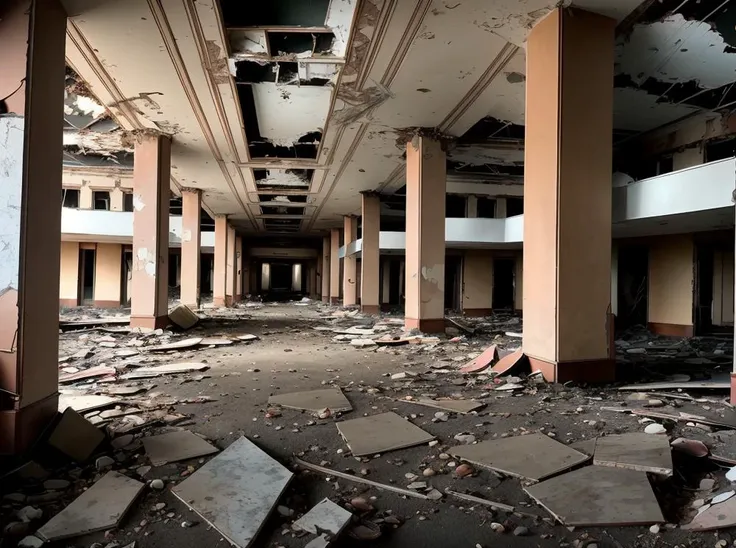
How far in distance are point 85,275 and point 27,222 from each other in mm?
22122

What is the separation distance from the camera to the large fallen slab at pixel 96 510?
218 centimetres

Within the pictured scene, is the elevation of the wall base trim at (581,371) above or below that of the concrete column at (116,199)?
below

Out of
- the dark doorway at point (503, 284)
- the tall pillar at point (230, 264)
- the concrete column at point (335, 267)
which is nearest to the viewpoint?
the dark doorway at point (503, 284)

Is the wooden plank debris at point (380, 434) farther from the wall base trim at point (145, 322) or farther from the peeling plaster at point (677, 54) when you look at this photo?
the wall base trim at point (145, 322)

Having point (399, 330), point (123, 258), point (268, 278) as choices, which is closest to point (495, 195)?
point (399, 330)

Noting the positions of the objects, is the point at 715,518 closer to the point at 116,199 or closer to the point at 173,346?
the point at 173,346

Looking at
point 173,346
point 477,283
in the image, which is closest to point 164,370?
point 173,346

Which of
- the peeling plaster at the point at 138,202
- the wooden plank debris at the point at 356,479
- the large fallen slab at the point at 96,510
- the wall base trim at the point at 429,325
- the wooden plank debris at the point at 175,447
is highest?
the peeling plaster at the point at 138,202

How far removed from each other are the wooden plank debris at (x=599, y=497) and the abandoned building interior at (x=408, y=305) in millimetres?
16

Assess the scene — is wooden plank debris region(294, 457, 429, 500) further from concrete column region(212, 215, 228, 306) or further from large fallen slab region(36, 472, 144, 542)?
concrete column region(212, 215, 228, 306)

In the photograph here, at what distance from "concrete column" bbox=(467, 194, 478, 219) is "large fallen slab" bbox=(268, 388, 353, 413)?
479 inches

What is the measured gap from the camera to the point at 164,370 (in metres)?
6.00

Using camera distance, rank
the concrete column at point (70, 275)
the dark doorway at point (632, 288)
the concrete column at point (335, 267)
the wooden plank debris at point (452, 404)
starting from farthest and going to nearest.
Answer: the concrete column at point (335, 267), the concrete column at point (70, 275), the dark doorway at point (632, 288), the wooden plank debris at point (452, 404)

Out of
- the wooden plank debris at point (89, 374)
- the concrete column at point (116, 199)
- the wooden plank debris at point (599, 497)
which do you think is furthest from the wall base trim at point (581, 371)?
the concrete column at point (116, 199)
